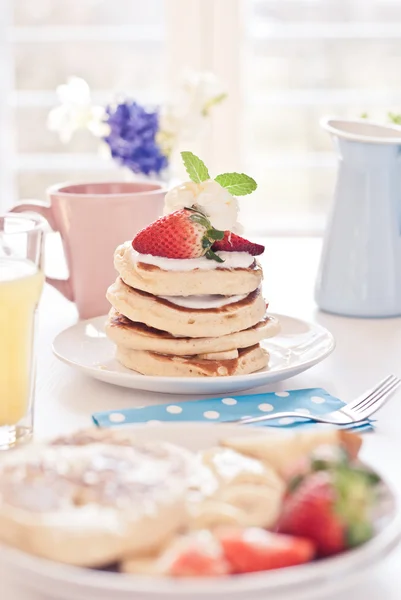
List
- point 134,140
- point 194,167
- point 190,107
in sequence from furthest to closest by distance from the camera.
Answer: point 190,107
point 134,140
point 194,167

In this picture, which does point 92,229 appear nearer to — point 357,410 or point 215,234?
point 215,234

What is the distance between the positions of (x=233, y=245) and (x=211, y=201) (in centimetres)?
6

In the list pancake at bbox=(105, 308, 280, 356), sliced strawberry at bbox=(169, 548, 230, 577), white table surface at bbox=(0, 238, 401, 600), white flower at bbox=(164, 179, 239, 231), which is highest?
white flower at bbox=(164, 179, 239, 231)

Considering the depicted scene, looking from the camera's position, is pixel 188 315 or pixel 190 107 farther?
pixel 190 107

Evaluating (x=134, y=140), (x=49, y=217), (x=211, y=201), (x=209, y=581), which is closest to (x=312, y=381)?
(x=211, y=201)

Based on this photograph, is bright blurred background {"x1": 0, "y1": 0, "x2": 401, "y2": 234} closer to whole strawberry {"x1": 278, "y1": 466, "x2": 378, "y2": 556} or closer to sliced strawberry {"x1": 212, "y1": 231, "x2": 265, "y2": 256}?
sliced strawberry {"x1": 212, "y1": 231, "x2": 265, "y2": 256}

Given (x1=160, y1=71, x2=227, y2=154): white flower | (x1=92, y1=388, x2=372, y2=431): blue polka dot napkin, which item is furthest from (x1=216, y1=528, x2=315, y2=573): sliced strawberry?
(x1=160, y1=71, x2=227, y2=154): white flower

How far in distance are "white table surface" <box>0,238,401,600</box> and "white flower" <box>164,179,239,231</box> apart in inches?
8.0

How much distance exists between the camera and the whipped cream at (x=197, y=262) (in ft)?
3.46

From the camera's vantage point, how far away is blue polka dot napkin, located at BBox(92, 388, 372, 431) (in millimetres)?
941

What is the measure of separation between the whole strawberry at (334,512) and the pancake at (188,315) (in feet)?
1.48

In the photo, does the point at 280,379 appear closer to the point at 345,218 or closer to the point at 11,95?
the point at 345,218

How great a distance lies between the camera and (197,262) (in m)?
1.06

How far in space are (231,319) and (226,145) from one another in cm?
240
